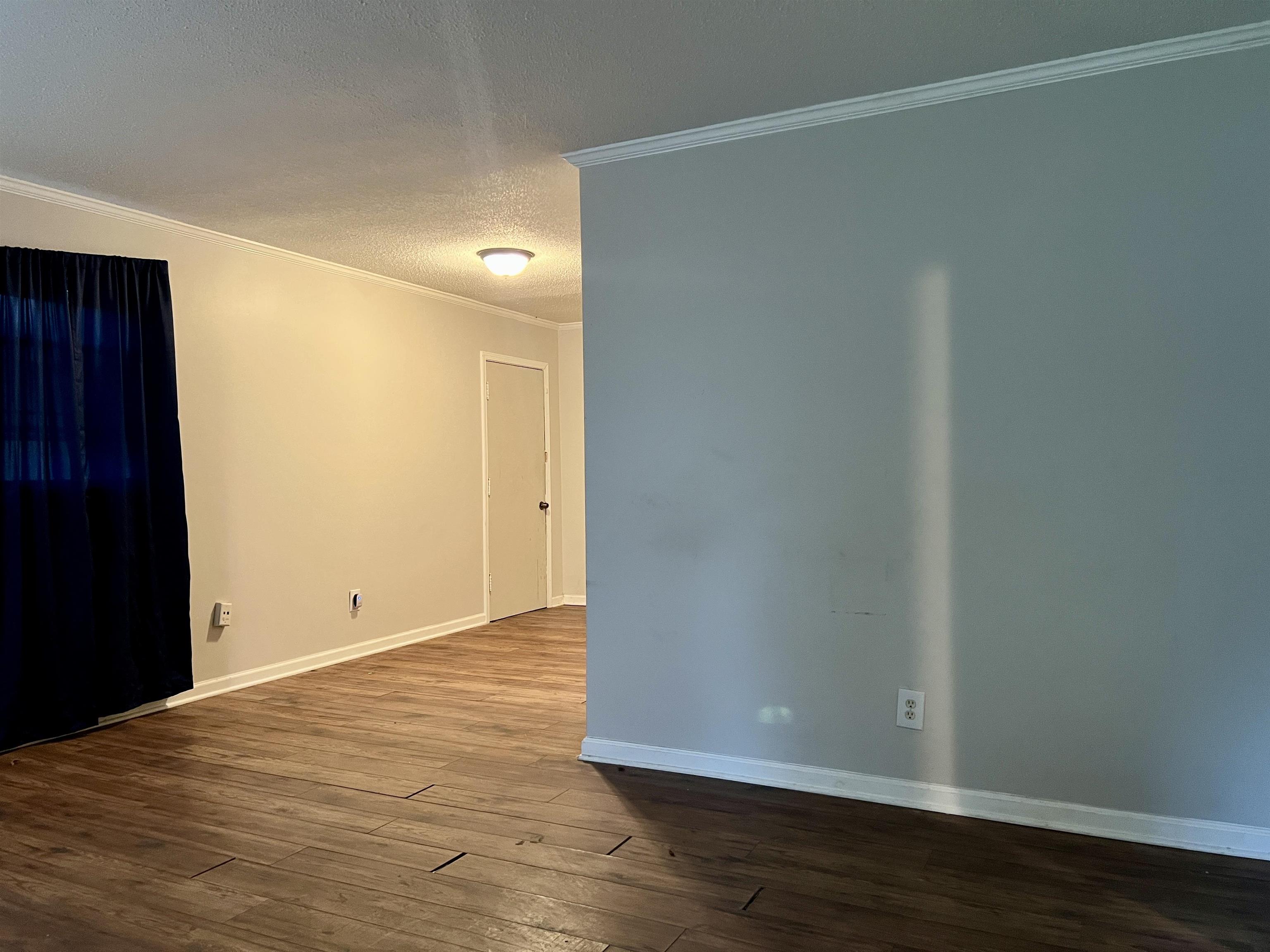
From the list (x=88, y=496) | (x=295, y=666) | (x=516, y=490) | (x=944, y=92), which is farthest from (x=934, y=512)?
(x=516, y=490)

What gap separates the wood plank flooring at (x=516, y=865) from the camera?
7.16ft

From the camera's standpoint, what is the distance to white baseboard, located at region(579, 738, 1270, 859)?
2611mm

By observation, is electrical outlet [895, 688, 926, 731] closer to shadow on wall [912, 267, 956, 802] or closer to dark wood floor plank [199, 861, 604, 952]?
shadow on wall [912, 267, 956, 802]

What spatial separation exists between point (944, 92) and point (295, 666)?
4514mm

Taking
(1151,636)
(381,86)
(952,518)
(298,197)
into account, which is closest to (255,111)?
(381,86)

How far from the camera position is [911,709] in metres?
2.99

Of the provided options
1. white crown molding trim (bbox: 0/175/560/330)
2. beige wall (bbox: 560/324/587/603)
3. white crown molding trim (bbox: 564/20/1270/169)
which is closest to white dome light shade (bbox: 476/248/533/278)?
white crown molding trim (bbox: 0/175/560/330)

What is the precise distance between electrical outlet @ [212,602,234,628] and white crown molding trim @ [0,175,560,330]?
1976 millimetres

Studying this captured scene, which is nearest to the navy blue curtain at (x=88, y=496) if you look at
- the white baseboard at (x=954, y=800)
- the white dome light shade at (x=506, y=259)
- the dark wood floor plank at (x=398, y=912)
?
the white dome light shade at (x=506, y=259)

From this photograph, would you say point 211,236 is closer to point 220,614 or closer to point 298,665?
point 220,614

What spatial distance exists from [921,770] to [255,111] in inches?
131

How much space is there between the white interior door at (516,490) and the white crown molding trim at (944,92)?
358cm

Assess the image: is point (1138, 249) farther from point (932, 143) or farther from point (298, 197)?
point (298, 197)

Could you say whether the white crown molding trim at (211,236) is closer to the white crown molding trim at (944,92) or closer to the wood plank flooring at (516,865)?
the white crown molding trim at (944,92)
